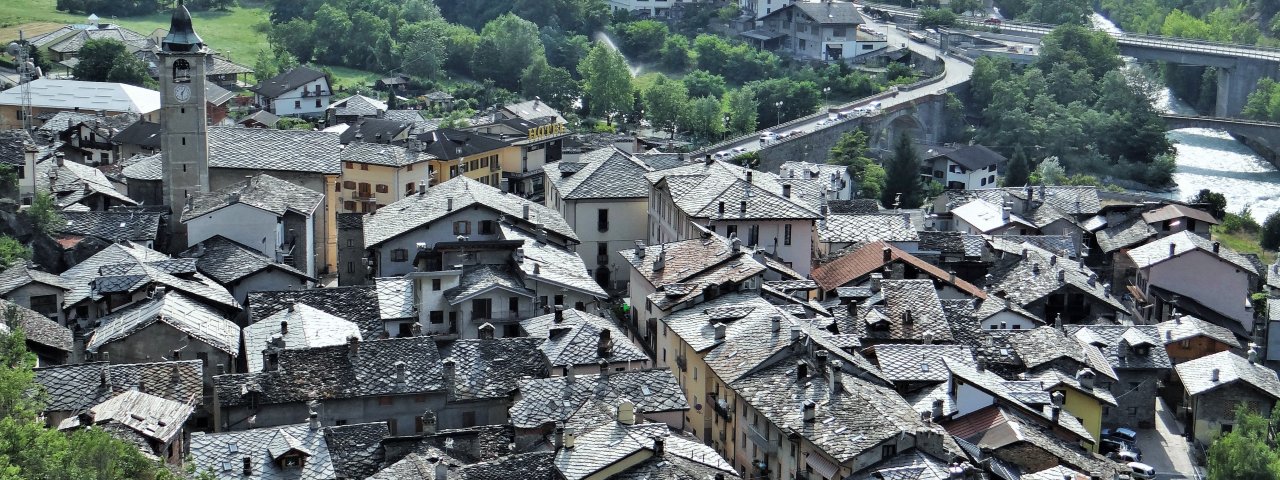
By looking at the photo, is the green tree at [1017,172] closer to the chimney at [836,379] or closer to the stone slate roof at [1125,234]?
the stone slate roof at [1125,234]

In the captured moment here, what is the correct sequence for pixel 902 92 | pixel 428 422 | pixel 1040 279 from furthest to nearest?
pixel 902 92 < pixel 1040 279 < pixel 428 422

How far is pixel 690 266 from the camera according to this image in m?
53.8

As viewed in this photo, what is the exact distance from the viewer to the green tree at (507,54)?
364 feet

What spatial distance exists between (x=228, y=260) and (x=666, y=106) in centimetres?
4772

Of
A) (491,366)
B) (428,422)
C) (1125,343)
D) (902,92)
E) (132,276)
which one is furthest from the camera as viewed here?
(902,92)

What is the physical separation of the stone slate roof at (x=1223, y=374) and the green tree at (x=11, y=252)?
34.5 meters

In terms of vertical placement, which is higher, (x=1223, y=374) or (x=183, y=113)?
(x=183, y=113)

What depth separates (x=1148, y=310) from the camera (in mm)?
Result: 66500

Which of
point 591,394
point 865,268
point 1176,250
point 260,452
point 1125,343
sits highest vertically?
point 591,394

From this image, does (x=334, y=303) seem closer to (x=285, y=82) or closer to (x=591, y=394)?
(x=591, y=394)

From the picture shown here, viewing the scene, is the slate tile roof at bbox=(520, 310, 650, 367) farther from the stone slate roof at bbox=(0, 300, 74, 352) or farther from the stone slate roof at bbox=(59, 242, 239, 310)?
the stone slate roof at bbox=(0, 300, 74, 352)

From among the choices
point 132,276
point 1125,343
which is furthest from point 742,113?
point 132,276

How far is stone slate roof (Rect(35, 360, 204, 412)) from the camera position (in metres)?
40.9

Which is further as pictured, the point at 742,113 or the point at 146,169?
the point at 742,113
